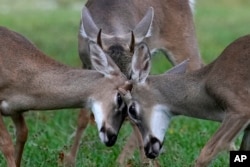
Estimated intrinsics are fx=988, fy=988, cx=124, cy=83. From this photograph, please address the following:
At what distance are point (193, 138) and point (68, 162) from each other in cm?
146

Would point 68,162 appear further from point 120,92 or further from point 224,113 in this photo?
point 224,113

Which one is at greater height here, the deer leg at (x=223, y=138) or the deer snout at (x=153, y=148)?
the deer leg at (x=223, y=138)

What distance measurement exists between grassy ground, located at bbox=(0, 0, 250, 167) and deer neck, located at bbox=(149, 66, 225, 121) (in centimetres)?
72

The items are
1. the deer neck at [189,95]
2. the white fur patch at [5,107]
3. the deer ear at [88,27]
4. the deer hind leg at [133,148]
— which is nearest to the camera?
the deer neck at [189,95]

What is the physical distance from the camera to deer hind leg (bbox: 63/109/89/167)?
9131 mm

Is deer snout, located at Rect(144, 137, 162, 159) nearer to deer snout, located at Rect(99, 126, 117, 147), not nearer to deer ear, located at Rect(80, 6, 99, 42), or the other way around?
deer snout, located at Rect(99, 126, 117, 147)

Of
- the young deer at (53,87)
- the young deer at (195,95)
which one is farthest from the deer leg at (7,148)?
the young deer at (195,95)

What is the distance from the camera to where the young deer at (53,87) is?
26.6ft

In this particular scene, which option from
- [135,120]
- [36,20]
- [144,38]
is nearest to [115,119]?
[135,120]

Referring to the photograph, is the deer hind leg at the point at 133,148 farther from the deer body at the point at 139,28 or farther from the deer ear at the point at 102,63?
the deer ear at the point at 102,63

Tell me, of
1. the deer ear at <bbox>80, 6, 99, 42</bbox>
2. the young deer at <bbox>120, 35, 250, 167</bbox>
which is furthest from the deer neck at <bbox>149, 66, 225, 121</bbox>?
the deer ear at <bbox>80, 6, 99, 42</bbox>

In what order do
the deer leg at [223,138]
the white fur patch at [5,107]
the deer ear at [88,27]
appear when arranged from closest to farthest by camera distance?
the deer leg at [223,138] → the white fur patch at [5,107] → the deer ear at [88,27]

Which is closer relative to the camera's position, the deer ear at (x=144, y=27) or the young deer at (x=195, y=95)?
the young deer at (x=195, y=95)

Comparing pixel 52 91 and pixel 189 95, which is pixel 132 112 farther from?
pixel 52 91
